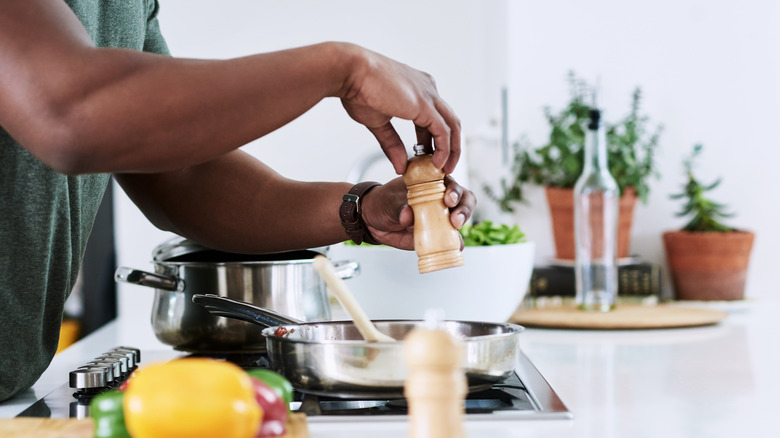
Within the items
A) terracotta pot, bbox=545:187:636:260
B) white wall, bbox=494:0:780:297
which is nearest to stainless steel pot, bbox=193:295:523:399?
terracotta pot, bbox=545:187:636:260

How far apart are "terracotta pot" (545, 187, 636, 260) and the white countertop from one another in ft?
1.90

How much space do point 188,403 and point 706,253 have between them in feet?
5.98

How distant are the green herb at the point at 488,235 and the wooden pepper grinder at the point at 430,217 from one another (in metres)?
0.46

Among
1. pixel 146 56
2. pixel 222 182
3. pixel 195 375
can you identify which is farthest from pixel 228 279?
pixel 195 375

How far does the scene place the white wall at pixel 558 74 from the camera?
2258 millimetres

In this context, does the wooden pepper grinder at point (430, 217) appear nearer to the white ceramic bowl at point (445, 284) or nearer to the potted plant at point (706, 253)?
the white ceramic bowl at point (445, 284)

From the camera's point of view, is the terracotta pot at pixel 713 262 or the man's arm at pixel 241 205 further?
the terracotta pot at pixel 713 262

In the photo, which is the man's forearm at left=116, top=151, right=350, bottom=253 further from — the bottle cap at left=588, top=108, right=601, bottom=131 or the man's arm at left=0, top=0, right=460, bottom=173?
the bottle cap at left=588, top=108, right=601, bottom=131

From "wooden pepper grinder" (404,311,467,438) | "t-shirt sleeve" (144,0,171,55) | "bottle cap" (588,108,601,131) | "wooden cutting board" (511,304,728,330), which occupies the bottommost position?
"wooden cutting board" (511,304,728,330)

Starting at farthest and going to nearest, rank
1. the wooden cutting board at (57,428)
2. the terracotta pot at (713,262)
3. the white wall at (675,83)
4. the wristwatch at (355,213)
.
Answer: the white wall at (675,83) < the terracotta pot at (713,262) < the wristwatch at (355,213) < the wooden cutting board at (57,428)

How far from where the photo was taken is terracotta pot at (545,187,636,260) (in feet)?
6.91

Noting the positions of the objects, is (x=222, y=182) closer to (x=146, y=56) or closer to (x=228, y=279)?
(x=228, y=279)

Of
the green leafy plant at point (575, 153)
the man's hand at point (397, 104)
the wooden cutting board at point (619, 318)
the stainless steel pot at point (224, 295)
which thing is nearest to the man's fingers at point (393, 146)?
the man's hand at point (397, 104)

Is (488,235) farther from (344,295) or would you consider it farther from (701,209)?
(701,209)
